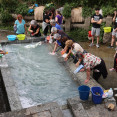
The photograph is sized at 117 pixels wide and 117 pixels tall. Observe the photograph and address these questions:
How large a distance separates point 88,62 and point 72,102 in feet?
4.21

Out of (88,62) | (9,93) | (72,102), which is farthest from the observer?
(88,62)

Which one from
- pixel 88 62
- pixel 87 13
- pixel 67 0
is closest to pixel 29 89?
pixel 88 62

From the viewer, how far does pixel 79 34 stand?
10.4 m

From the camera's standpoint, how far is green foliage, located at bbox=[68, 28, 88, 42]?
32.9 feet

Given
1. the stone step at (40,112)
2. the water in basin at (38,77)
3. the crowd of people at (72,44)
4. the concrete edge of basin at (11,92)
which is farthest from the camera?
the crowd of people at (72,44)

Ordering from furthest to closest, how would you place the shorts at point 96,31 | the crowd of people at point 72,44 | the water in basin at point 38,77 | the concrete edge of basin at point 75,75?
the shorts at point 96,31, the crowd of people at point 72,44, the concrete edge of basin at point 75,75, the water in basin at point 38,77

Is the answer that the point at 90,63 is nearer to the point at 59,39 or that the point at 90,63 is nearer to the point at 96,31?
the point at 59,39

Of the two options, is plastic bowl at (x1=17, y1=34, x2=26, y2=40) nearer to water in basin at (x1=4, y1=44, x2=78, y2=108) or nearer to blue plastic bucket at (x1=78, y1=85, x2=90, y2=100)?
water in basin at (x1=4, y1=44, x2=78, y2=108)

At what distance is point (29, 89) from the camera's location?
5.16 meters

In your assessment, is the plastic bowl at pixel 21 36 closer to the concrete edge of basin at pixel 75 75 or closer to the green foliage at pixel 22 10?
the concrete edge of basin at pixel 75 75

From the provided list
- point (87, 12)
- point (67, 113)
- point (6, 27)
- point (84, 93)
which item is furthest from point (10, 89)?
point (6, 27)

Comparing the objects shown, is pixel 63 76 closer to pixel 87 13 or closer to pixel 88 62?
pixel 88 62

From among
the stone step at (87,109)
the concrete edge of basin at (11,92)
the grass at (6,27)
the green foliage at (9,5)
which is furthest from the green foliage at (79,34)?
the stone step at (87,109)

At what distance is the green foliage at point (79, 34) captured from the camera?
32.9 feet
